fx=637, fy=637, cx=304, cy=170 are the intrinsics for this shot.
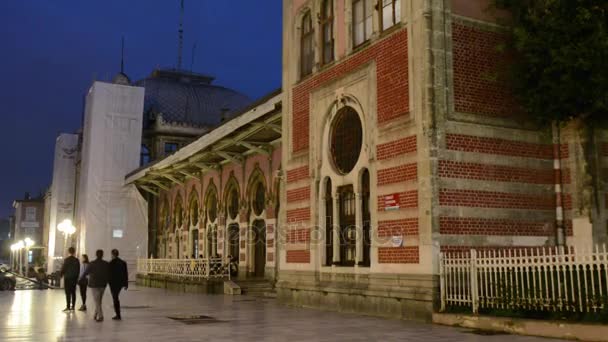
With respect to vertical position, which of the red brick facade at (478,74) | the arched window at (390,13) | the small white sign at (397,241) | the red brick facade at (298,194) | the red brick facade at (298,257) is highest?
the arched window at (390,13)

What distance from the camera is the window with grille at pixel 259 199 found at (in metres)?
25.5

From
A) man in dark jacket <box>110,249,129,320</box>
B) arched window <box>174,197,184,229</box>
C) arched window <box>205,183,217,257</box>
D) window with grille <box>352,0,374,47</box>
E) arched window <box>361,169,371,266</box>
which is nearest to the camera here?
man in dark jacket <box>110,249,129,320</box>

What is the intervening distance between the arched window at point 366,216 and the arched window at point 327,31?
11.9 feet

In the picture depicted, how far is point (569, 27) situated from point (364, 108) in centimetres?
485

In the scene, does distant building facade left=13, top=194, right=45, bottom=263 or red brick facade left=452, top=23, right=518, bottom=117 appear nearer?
red brick facade left=452, top=23, right=518, bottom=117

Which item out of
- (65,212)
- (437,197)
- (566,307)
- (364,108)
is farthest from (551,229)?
(65,212)

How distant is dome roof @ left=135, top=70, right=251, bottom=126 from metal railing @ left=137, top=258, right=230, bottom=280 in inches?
565

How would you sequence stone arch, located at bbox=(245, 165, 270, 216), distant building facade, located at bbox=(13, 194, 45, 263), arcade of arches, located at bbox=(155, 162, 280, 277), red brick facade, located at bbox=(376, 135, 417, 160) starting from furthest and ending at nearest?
distant building facade, located at bbox=(13, 194, 45, 263) → stone arch, located at bbox=(245, 165, 270, 216) → arcade of arches, located at bbox=(155, 162, 280, 277) → red brick facade, located at bbox=(376, 135, 417, 160)

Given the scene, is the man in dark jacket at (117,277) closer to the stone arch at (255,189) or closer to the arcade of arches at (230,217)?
the arcade of arches at (230,217)

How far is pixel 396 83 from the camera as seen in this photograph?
14086mm

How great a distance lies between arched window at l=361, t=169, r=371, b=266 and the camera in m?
15.0

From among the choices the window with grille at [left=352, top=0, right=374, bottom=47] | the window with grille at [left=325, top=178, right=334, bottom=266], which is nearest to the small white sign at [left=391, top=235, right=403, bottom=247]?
the window with grille at [left=325, top=178, right=334, bottom=266]

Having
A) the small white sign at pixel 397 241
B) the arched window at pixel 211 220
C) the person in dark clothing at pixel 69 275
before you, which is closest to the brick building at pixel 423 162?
the small white sign at pixel 397 241

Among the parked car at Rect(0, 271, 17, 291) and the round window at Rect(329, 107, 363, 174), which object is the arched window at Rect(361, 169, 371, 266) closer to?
the round window at Rect(329, 107, 363, 174)
